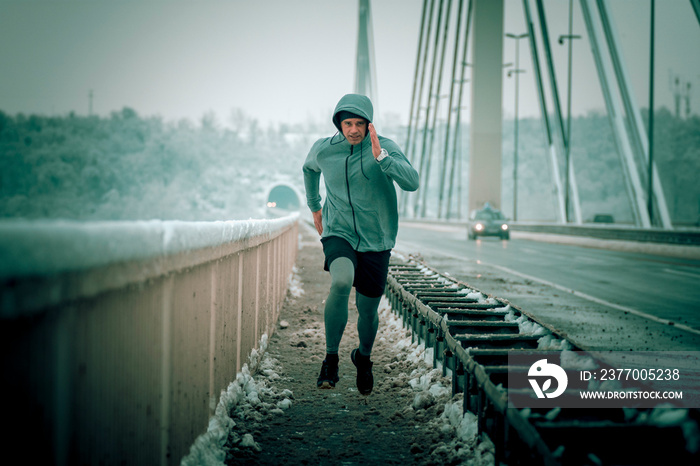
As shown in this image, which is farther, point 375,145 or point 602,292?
point 602,292

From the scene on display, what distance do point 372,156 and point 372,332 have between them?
121 centimetres

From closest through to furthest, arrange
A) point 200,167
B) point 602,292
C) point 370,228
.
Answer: point 370,228 → point 602,292 → point 200,167

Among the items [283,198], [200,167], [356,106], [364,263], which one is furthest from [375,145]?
[200,167]

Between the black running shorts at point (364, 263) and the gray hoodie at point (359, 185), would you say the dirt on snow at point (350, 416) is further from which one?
the gray hoodie at point (359, 185)

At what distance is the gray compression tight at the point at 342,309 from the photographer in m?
3.85

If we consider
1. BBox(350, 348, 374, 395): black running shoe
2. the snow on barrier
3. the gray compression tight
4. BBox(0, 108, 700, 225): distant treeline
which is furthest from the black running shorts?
BBox(0, 108, 700, 225): distant treeline

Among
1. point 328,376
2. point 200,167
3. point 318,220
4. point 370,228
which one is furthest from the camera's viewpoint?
point 200,167

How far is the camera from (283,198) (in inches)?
5325

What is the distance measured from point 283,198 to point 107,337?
13451cm

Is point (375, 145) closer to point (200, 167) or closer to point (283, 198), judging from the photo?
point (283, 198)

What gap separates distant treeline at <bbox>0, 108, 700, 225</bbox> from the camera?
65125mm

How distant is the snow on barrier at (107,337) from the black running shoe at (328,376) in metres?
0.90

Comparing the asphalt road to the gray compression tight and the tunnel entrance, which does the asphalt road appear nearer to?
the gray compression tight

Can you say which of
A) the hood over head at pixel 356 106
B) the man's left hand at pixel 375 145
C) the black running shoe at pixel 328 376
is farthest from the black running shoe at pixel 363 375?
the hood over head at pixel 356 106
